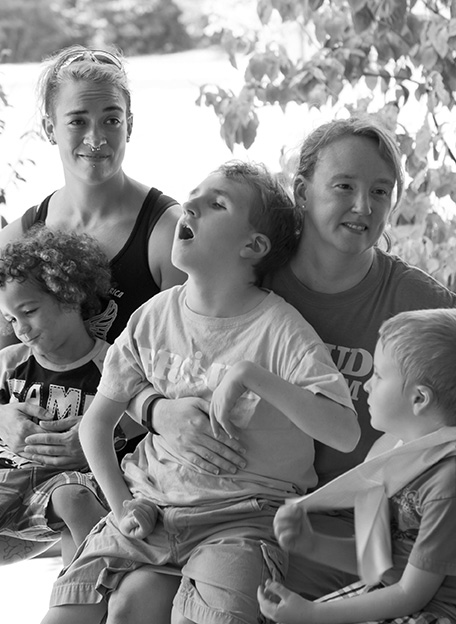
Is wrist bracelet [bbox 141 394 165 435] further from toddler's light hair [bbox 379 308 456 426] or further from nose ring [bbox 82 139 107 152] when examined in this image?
nose ring [bbox 82 139 107 152]

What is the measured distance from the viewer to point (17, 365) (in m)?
2.39

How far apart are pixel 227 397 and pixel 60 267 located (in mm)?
718

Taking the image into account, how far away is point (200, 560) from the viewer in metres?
1.80

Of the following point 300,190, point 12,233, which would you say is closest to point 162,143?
point 12,233

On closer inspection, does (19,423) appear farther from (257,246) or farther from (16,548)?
(257,246)

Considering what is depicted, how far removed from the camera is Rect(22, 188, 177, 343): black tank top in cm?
239

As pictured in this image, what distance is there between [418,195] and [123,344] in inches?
53.0

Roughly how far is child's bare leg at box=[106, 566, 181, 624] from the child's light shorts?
19 mm

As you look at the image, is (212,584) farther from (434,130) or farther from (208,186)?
(434,130)

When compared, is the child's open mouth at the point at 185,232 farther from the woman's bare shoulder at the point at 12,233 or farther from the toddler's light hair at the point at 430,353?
the woman's bare shoulder at the point at 12,233

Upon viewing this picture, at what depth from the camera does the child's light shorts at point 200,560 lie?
1738mm

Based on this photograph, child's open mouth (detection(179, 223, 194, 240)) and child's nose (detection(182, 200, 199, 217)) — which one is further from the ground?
child's nose (detection(182, 200, 199, 217))

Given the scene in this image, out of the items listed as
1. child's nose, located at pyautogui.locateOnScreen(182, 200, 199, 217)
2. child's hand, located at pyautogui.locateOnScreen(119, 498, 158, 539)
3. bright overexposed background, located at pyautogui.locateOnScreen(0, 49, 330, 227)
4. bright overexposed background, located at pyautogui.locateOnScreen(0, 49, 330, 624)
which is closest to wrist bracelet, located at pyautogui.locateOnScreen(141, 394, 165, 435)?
child's hand, located at pyautogui.locateOnScreen(119, 498, 158, 539)

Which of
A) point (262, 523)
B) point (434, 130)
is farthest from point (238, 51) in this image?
point (262, 523)
